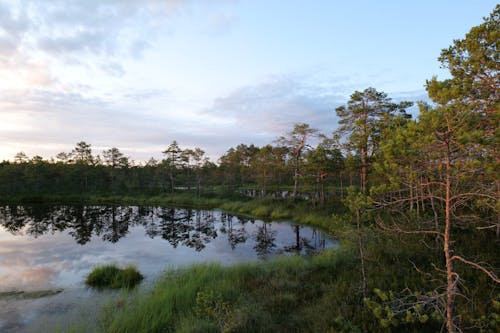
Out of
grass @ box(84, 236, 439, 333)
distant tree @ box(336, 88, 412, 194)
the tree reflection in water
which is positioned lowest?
the tree reflection in water

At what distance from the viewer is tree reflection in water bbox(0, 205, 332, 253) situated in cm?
1680

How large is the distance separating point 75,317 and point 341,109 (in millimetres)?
24611

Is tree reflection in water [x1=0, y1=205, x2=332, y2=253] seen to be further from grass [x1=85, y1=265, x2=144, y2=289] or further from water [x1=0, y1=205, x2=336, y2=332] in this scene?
grass [x1=85, y1=265, x2=144, y2=289]

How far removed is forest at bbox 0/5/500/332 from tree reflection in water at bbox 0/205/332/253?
298 centimetres

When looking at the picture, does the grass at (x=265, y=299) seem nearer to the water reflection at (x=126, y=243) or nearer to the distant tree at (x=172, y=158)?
the water reflection at (x=126, y=243)

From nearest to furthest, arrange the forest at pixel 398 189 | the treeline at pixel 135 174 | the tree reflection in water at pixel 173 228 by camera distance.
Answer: the forest at pixel 398 189
the tree reflection in water at pixel 173 228
the treeline at pixel 135 174

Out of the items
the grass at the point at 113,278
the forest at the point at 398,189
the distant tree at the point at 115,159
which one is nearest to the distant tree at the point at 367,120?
the forest at the point at 398,189

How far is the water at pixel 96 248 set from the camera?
8.44 m

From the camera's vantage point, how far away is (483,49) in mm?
7719

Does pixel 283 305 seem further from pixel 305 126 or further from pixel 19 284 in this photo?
pixel 305 126

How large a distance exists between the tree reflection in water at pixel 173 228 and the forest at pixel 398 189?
2982 millimetres

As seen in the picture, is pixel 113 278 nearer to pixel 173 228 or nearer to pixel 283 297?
pixel 283 297

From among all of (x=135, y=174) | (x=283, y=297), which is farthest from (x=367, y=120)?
(x=135, y=174)

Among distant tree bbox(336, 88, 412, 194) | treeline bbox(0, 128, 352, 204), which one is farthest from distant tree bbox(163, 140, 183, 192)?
distant tree bbox(336, 88, 412, 194)
